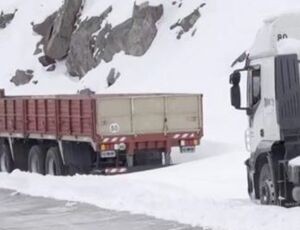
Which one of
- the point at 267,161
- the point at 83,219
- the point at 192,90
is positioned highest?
the point at 192,90

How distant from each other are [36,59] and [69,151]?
2421 centimetres

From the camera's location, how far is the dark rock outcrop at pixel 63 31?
140ft

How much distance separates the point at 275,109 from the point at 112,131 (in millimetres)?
7009

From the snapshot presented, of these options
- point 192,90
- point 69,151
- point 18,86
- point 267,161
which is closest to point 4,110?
point 69,151

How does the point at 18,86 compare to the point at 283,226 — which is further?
the point at 18,86

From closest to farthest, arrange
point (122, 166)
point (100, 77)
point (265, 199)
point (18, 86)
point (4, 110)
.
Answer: point (265, 199) < point (122, 166) < point (4, 110) < point (100, 77) < point (18, 86)

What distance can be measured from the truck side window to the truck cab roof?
303mm

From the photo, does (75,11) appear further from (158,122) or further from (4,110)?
(158,122)

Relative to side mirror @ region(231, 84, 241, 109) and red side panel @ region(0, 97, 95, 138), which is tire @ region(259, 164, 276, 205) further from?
red side panel @ region(0, 97, 95, 138)

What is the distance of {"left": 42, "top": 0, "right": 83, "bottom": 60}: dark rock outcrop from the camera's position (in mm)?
42750

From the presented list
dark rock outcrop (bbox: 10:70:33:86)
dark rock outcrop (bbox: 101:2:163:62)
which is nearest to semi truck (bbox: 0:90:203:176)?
dark rock outcrop (bbox: 101:2:163:62)

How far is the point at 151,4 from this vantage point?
1500 inches

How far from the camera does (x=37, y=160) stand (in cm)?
2231

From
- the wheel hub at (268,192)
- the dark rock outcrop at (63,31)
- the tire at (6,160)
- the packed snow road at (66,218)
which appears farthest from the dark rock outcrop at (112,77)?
the wheel hub at (268,192)
